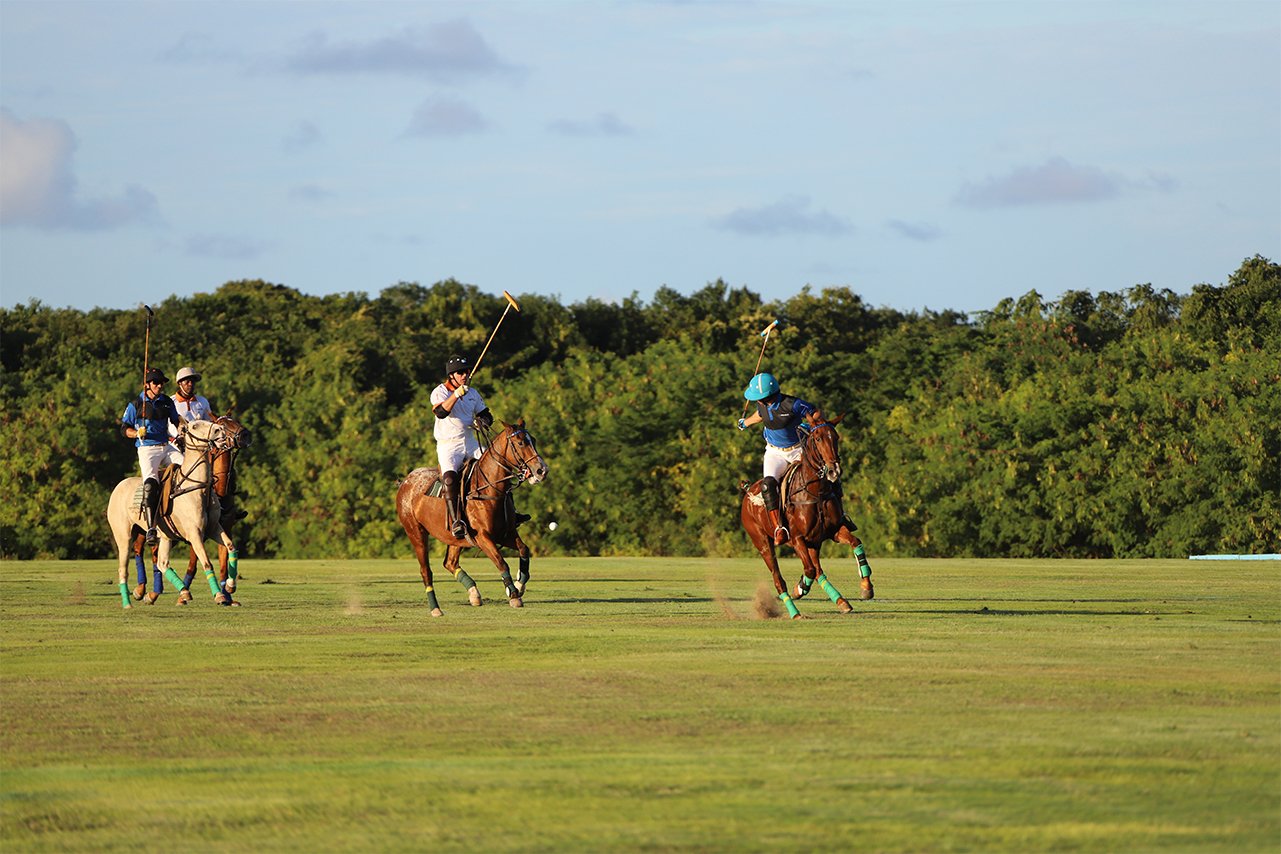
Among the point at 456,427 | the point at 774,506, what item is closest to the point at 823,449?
the point at 774,506

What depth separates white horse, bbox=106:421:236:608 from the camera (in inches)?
886

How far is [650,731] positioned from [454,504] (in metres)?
11.2

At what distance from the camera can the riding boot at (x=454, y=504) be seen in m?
21.8

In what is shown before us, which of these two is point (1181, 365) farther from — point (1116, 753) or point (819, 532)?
point (1116, 753)

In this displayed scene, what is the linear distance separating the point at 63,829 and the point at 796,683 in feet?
19.7

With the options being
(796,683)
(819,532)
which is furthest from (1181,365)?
(796,683)

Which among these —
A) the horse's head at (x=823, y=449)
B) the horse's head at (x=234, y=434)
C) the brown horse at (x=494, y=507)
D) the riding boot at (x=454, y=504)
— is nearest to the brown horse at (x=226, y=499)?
the horse's head at (x=234, y=434)

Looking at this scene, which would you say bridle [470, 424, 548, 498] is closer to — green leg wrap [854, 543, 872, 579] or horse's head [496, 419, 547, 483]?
horse's head [496, 419, 547, 483]

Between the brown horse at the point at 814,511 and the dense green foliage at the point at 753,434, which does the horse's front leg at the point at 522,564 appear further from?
the dense green foliage at the point at 753,434

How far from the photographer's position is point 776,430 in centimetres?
2095

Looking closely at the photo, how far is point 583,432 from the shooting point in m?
51.9

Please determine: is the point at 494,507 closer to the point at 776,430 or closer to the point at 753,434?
the point at 776,430

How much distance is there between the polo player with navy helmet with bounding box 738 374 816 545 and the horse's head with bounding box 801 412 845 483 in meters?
0.41

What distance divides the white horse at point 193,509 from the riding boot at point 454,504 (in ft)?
8.56
